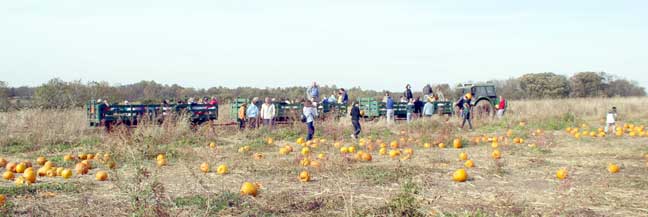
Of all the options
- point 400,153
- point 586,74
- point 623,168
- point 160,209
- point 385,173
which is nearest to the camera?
point 160,209

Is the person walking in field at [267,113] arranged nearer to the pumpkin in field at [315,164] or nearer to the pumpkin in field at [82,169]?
the pumpkin in field at [315,164]

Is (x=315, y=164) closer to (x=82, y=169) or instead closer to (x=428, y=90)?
(x=82, y=169)

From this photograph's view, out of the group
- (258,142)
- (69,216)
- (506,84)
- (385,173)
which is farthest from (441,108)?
(506,84)

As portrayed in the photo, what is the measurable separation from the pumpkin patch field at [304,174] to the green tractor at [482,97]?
30.7ft

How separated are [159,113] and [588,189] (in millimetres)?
12853

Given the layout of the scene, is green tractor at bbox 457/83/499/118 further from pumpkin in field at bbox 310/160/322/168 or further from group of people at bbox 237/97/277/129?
pumpkin in field at bbox 310/160/322/168

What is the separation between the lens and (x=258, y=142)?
45.0 ft

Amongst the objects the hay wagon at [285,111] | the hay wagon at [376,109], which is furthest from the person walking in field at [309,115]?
the hay wagon at [376,109]

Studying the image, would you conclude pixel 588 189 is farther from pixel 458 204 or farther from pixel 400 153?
pixel 400 153

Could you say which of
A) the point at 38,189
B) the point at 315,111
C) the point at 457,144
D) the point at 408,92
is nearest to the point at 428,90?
the point at 408,92

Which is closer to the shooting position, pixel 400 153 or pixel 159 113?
pixel 400 153

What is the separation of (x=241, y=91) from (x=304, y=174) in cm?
4272

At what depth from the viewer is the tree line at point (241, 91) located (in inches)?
909

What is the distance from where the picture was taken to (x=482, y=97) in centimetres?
2562
